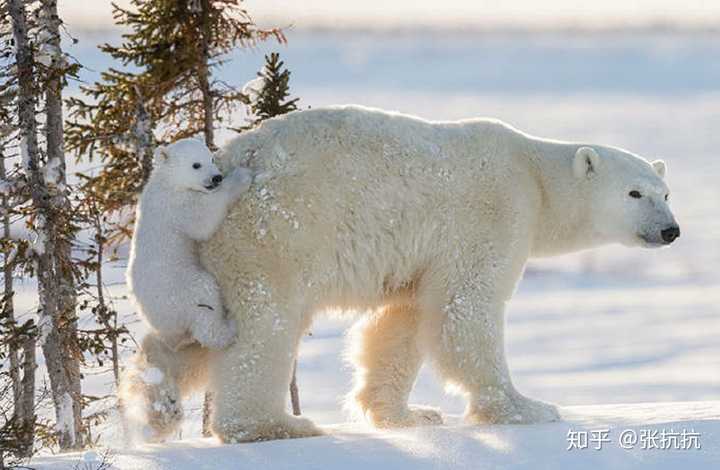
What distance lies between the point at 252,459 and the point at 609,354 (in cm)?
2089

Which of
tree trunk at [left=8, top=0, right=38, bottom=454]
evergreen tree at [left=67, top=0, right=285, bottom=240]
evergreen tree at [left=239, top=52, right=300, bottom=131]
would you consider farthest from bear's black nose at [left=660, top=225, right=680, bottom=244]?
evergreen tree at [left=239, top=52, right=300, bottom=131]

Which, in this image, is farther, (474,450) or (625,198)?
(625,198)

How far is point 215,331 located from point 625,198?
3.07m

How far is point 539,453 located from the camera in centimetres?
742

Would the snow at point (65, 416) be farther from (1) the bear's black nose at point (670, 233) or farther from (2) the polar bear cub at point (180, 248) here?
(1) the bear's black nose at point (670, 233)

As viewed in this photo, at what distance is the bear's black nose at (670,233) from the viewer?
9422mm

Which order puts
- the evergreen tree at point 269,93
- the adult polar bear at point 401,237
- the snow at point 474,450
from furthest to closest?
1. the evergreen tree at point 269,93
2. the adult polar bear at point 401,237
3. the snow at point 474,450

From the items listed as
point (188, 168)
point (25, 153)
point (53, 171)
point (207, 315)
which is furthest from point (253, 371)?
point (53, 171)

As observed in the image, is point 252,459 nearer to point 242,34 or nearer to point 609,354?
point 242,34

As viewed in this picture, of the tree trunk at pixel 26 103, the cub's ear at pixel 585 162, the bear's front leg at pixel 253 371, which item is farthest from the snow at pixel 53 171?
the cub's ear at pixel 585 162

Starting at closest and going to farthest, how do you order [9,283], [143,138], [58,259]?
1. [58,259]
2. [143,138]
3. [9,283]

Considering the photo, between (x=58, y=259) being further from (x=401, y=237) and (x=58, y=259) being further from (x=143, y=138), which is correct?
(x=401, y=237)

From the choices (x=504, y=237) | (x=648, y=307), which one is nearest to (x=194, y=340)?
(x=504, y=237)

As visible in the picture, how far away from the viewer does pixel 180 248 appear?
845 cm
